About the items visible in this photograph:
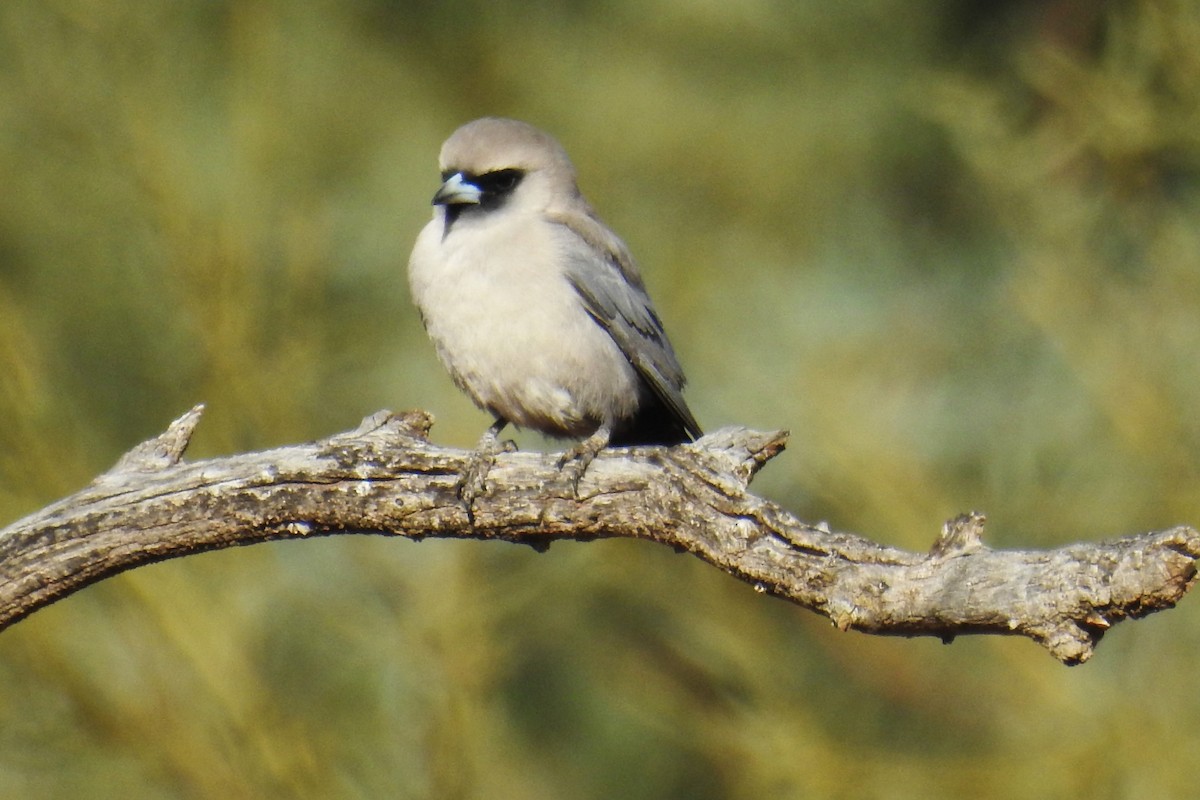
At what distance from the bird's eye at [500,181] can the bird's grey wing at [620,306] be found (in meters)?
0.18

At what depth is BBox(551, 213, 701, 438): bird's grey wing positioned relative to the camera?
496 centimetres

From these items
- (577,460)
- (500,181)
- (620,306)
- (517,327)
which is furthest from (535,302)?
(577,460)

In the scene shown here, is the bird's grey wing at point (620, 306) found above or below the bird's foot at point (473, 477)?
above

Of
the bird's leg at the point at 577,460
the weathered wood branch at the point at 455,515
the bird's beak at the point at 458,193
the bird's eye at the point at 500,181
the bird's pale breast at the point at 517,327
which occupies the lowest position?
the weathered wood branch at the point at 455,515

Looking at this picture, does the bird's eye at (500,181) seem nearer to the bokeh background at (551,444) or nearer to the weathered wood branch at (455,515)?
the weathered wood branch at (455,515)

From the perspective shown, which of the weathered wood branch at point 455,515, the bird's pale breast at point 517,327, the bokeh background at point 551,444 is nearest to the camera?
the weathered wood branch at point 455,515

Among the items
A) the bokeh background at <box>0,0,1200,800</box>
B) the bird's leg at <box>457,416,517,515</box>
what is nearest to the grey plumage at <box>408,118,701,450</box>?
the bird's leg at <box>457,416,517,515</box>

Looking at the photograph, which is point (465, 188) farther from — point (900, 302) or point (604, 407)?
point (900, 302)

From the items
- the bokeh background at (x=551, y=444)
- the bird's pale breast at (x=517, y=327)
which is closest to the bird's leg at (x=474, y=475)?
the bird's pale breast at (x=517, y=327)

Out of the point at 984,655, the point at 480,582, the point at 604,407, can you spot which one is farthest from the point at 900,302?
the point at 604,407

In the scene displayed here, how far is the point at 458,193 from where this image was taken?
16.2 ft

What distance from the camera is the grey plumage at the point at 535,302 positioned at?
4754 mm

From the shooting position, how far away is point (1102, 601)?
3.21m

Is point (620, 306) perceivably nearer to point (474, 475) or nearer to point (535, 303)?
point (535, 303)
